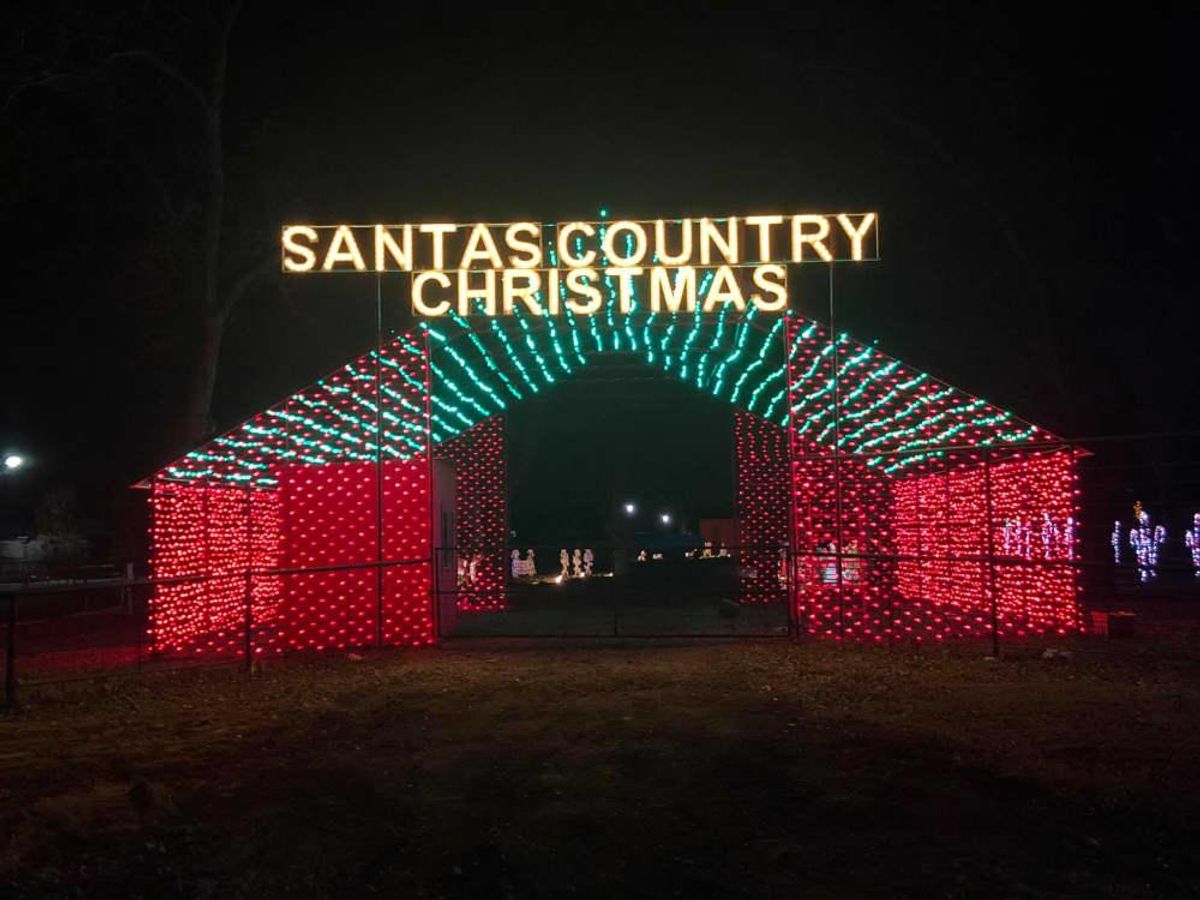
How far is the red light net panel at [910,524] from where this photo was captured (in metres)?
12.1

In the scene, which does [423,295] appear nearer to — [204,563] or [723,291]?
[723,291]

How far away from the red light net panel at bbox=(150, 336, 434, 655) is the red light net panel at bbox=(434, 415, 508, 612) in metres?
4.77

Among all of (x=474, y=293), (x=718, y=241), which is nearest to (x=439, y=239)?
(x=474, y=293)

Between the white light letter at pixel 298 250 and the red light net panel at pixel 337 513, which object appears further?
the white light letter at pixel 298 250

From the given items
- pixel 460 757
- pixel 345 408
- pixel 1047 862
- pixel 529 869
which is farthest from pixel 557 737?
pixel 345 408

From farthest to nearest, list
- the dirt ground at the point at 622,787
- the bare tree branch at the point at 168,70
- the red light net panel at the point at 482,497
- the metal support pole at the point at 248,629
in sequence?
1. the red light net panel at the point at 482,497
2. the bare tree branch at the point at 168,70
3. the metal support pole at the point at 248,629
4. the dirt ground at the point at 622,787

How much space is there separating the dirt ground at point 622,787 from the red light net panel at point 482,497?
834cm

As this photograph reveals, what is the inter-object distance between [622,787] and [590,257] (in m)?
8.45

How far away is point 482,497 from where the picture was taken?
18281 mm

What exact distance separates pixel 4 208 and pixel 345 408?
9.69 metres

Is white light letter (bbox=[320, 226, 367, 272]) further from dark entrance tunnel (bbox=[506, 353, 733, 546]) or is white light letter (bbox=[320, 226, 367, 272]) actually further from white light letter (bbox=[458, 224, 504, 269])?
dark entrance tunnel (bbox=[506, 353, 733, 546])

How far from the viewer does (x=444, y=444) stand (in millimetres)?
18375

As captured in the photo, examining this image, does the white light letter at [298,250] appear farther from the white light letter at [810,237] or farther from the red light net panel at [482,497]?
the white light letter at [810,237]

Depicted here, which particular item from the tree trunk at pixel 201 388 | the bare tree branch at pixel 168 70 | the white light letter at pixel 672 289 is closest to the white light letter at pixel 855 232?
the white light letter at pixel 672 289
